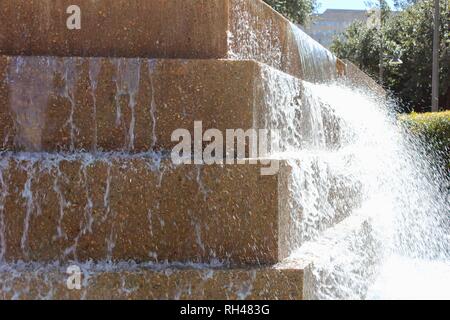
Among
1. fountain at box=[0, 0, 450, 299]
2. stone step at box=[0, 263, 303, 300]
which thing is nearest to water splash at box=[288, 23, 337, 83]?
fountain at box=[0, 0, 450, 299]

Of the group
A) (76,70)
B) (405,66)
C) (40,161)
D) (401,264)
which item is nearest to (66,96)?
(76,70)

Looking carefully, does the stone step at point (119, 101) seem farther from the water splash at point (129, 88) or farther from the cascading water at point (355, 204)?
the cascading water at point (355, 204)

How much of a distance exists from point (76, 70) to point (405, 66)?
30.2m

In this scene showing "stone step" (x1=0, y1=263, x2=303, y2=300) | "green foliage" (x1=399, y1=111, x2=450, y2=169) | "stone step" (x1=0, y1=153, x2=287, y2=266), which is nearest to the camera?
"stone step" (x1=0, y1=263, x2=303, y2=300)

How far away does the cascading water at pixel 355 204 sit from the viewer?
14.7 ft

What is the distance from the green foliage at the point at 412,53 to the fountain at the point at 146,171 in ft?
82.3

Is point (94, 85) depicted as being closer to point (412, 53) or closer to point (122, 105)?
point (122, 105)

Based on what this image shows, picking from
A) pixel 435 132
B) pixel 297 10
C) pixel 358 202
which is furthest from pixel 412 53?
pixel 358 202

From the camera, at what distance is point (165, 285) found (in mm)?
3799

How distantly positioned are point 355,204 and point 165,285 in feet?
9.87

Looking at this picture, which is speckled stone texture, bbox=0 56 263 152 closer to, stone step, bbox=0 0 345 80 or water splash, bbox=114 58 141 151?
water splash, bbox=114 58 141 151

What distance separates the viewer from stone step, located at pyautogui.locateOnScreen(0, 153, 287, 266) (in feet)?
13.0

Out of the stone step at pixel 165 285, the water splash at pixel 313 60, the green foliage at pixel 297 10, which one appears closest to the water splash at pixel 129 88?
the stone step at pixel 165 285

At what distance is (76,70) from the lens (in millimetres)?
4207
